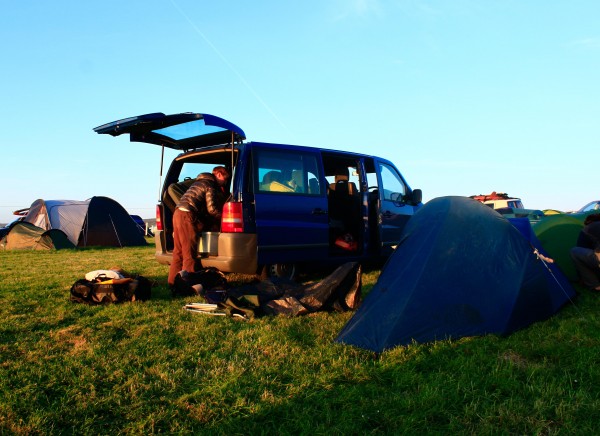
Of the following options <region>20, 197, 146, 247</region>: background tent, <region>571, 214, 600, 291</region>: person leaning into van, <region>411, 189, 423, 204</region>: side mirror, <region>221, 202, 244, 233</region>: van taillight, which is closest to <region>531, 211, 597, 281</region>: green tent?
<region>571, 214, 600, 291</region>: person leaning into van

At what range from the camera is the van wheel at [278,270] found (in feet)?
20.7

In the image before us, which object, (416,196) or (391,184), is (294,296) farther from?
(416,196)

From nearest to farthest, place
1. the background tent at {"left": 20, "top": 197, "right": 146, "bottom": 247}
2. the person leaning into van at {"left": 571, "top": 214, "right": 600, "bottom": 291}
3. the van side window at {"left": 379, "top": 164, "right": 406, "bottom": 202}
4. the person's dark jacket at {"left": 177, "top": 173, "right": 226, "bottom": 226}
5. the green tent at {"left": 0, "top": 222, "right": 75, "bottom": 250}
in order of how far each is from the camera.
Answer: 1. the person leaning into van at {"left": 571, "top": 214, "right": 600, "bottom": 291}
2. the person's dark jacket at {"left": 177, "top": 173, "right": 226, "bottom": 226}
3. the van side window at {"left": 379, "top": 164, "right": 406, "bottom": 202}
4. the green tent at {"left": 0, "top": 222, "right": 75, "bottom": 250}
5. the background tent at {"left": 20, "top": 197, "right": 146, "bottom": 247}

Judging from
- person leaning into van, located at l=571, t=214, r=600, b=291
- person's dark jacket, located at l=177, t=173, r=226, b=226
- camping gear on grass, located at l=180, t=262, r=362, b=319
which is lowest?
camping gear on grass, located at l=180, t=262, r=362, b=319

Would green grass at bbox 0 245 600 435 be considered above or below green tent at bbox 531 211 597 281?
below

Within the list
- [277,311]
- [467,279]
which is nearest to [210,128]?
[277,311]

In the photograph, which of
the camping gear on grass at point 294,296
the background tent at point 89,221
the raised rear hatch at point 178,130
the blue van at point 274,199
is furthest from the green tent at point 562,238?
the background tent at point 89,221

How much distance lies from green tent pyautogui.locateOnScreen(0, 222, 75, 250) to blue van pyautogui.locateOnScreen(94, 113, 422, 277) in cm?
1029

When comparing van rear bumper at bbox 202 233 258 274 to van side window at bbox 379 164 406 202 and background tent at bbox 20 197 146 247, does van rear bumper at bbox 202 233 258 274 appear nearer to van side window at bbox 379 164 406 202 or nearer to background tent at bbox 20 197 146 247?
van side window at bbox 379 164 406 202

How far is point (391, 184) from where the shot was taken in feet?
25.9

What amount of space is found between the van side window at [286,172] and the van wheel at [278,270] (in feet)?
3.45

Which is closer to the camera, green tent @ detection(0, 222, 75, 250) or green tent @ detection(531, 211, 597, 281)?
green tent @ detection(531, 211, 597, 281)

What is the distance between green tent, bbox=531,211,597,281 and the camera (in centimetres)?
637

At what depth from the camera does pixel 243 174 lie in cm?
569
